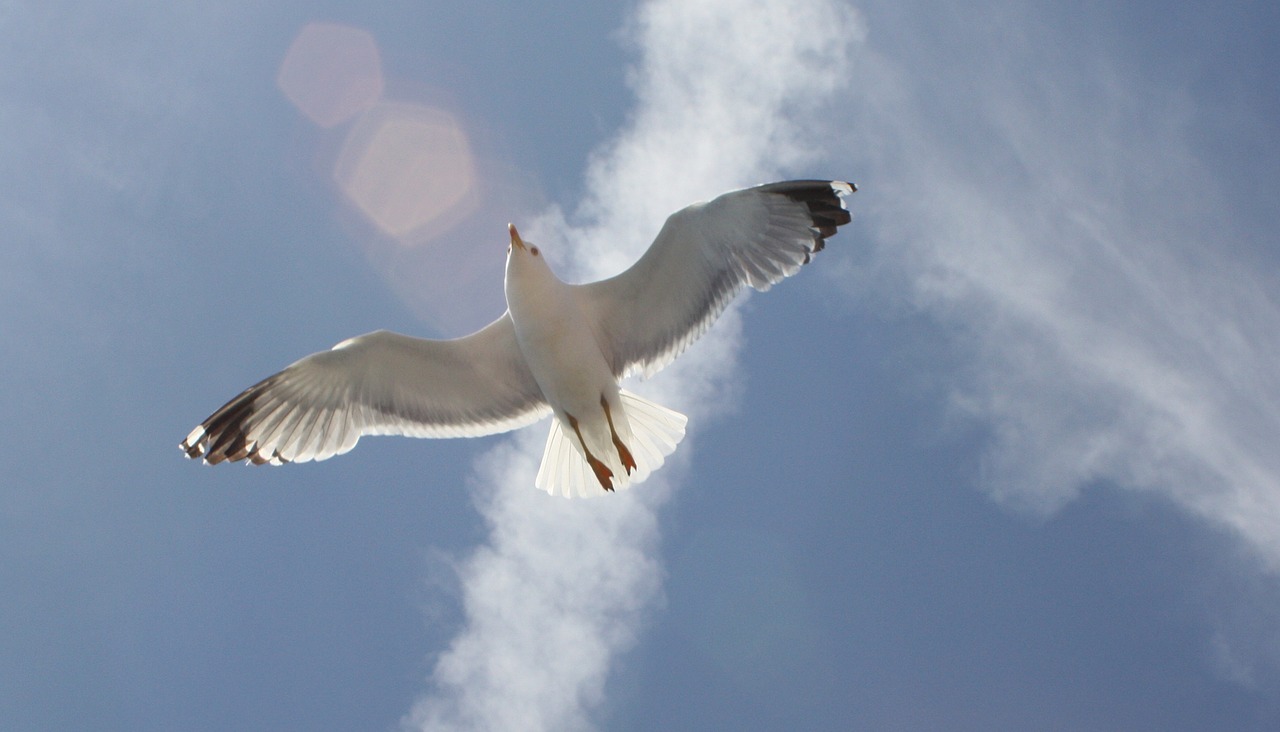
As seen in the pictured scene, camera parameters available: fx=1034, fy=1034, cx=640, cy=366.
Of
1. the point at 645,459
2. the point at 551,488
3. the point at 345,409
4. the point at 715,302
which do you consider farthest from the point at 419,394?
the point at 715,302

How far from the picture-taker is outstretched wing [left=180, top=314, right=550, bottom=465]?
6.11 metres

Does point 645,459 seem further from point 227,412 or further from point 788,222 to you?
point 227,412

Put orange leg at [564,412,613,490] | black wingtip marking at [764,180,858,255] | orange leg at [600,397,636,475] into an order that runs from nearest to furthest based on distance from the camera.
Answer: black wingtip marking at [764,180,858,255]
orange leg at [600,397,636,475]
orange leg at [564,412,613,490]

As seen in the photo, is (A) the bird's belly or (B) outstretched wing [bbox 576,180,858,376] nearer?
(B) outstretched wing [bbox 576,180,858,376]

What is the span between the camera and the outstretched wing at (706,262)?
18.9 feet

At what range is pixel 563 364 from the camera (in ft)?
19.6

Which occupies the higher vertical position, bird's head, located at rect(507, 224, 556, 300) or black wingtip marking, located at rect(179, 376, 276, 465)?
bird's head, located at rect(507, 224, 556, 300)

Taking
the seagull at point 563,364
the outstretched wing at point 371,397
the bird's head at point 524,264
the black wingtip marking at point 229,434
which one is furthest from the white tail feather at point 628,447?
the black wingtip marking at point 229,434

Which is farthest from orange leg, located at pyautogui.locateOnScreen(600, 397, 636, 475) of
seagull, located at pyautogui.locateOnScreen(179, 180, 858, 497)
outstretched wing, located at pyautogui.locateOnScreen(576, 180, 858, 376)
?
outstretched wing, located at pyautogui.locateOnScreen(576, 180, 858, 376)

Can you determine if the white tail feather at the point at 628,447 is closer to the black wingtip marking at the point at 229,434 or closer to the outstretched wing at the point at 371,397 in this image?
the outstretched wing at the point at 371,397

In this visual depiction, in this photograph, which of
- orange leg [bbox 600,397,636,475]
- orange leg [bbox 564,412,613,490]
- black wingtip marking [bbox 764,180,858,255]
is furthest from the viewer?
orange leg [bbox 564,412,613,490]

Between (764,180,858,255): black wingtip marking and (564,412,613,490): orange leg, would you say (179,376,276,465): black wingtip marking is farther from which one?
(764,180,858,255): black wingtip marking

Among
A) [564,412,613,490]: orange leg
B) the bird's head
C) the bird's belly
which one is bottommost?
[564,412,613,490]: orange leg

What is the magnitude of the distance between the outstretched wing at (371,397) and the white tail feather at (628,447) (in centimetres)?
34
